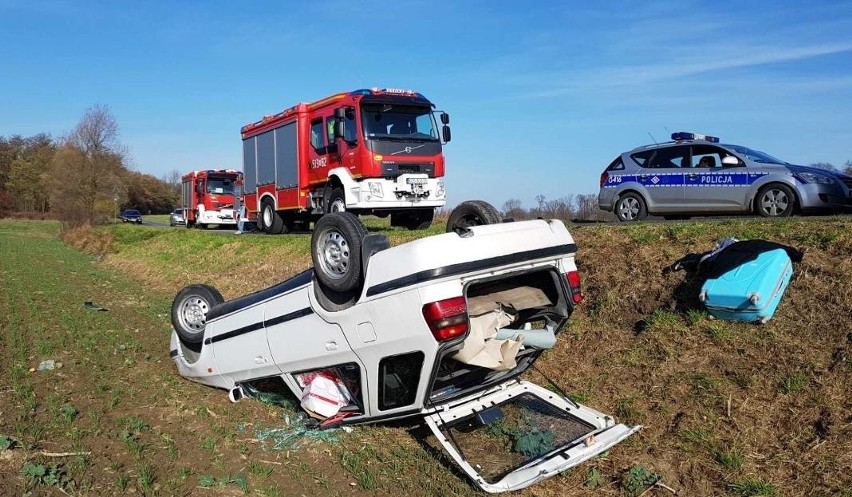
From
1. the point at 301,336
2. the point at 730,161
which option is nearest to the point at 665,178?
the point at 730,161

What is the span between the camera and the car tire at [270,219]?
17656mm

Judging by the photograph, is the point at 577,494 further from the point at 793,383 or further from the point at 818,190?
the point at 818,190

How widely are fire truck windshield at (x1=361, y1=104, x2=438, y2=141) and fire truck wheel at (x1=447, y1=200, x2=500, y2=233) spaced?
8.38 metres

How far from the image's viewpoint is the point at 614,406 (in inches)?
202

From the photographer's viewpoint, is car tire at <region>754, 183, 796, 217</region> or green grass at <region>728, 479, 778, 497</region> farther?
car tire at <region>754, 183, 796, 217</region>

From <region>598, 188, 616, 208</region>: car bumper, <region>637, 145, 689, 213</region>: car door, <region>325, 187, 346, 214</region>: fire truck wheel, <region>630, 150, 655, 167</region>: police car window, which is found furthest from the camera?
<region>325, 187, 346, 214</region>: fire truck wheel

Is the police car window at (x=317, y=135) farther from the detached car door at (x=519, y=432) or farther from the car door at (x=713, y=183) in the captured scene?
the detached car door at (x=519, y=432)

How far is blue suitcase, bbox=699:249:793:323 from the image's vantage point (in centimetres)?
534

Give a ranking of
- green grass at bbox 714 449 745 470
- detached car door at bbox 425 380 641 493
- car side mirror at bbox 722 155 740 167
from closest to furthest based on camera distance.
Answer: detached car door at bbox 425 380 641 493 < green grass at bbox 714 449 745 470 < car side mirror at bbox 722 155 740 167

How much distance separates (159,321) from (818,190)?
10.0 m

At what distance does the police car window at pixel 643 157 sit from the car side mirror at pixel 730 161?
1366 millimetres

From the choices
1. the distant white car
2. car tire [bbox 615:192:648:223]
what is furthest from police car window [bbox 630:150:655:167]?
the distant white car

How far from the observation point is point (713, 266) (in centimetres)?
605

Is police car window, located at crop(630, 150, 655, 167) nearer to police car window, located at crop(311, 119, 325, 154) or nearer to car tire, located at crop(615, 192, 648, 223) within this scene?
car tire, located at crop(615, 192, 648, 223)
